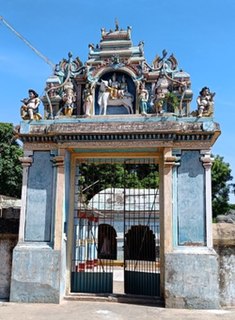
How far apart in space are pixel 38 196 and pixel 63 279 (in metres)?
2.11

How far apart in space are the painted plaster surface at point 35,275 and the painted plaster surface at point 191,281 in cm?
262

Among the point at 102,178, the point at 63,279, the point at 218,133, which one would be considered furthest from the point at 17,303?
the point at 102,178

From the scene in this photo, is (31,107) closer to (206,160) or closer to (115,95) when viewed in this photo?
(115,95)

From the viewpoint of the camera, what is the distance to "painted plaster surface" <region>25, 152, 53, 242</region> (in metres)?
9.18

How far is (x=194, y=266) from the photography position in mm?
8523

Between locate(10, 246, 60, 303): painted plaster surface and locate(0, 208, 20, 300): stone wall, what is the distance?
0.58 meters

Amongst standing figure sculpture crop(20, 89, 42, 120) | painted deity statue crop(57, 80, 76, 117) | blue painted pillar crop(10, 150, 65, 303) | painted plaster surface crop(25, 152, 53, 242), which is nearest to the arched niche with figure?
painted deity statue crop(57, 80, 76, 117)

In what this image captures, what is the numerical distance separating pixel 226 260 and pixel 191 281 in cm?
108

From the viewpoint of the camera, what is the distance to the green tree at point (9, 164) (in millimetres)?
26531

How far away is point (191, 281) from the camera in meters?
8.48

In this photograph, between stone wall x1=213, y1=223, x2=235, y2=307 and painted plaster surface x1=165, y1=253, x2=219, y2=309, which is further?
stone wall x1=213, y1=223, x2=235, y2=307

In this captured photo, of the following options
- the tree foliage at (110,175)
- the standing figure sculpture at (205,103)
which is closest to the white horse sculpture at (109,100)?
the standing figure sculpture at (205,103)

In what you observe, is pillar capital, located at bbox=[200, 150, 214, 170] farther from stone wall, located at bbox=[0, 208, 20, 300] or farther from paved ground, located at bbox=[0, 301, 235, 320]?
stone wall, located at bbox=[0, 208, 20, 300]

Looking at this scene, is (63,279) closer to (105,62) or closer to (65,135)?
(65,135)
